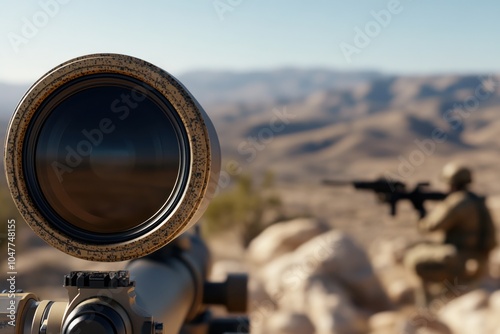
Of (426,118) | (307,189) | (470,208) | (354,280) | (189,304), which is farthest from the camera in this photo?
(426,118)

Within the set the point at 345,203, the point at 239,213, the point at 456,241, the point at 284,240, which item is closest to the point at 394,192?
the point at 456,241

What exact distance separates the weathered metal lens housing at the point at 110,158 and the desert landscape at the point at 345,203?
673 millimetres

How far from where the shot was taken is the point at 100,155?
1.76 meters

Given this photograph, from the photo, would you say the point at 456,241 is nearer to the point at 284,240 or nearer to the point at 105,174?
the point at 284,240

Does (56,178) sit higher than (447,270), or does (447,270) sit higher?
(56,178)

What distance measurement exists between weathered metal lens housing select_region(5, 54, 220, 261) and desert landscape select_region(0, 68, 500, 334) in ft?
2.21

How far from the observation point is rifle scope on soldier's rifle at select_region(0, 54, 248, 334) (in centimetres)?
167

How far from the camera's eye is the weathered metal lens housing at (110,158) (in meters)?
1.68

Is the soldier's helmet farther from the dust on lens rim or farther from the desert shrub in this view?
the dust on lens rim

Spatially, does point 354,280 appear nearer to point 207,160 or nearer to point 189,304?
point 189,304

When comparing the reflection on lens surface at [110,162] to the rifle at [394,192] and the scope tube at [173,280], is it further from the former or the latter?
the rifle at [394,192]

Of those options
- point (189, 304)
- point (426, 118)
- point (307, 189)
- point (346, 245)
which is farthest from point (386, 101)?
point (189, 304)

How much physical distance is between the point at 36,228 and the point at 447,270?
25.4ft

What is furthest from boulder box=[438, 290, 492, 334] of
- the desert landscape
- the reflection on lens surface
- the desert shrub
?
the reflection on lens surface
